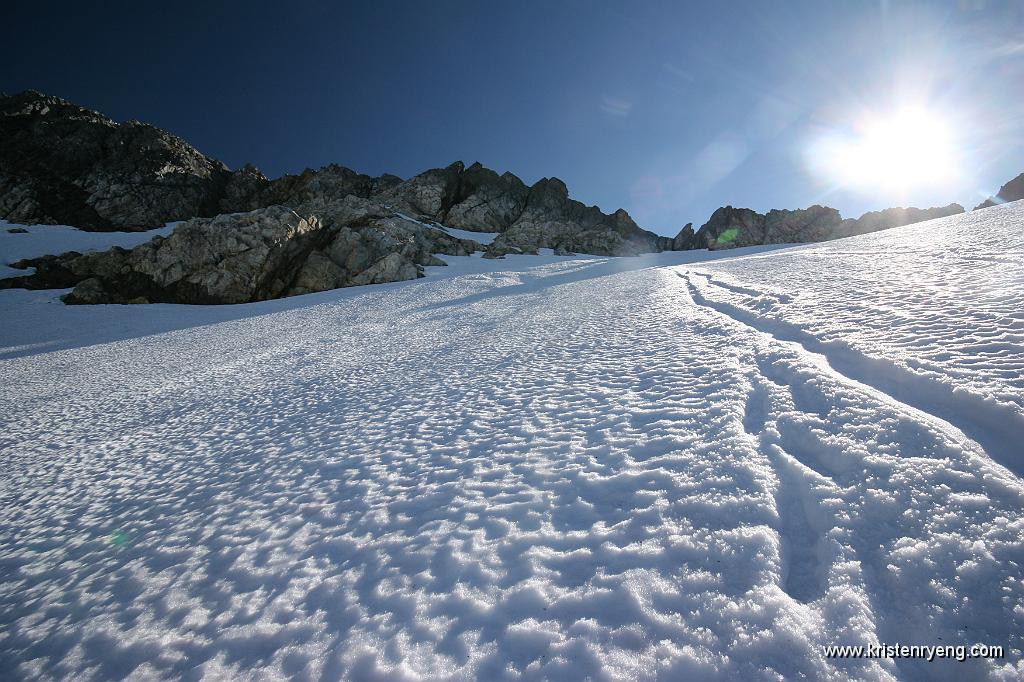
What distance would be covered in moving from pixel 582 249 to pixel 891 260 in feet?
178

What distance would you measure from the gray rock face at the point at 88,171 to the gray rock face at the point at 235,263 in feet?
77.3

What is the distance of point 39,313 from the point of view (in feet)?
67.3

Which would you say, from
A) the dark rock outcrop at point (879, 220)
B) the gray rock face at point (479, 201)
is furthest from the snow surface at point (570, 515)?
the dark rock outcrop at point (879, 220)

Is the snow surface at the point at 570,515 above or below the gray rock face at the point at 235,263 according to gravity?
below

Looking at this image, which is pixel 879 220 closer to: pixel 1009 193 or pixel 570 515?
pixel 1009 193

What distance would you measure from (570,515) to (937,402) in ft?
11.1

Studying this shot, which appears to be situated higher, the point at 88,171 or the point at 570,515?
the point at 88,171

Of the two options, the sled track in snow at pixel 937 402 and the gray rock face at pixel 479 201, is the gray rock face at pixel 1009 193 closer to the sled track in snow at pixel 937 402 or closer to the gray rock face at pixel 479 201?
the gray rock face at pixel 479 201

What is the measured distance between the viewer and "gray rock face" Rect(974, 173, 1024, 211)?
131 ft

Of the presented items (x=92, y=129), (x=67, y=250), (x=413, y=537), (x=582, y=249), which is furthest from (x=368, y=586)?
(x=92, y=129)

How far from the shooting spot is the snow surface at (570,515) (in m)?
1.86

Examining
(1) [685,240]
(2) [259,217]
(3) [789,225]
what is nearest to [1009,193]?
(3) [789,225]

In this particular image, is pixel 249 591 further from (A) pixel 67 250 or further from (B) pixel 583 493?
(A) pixel 67 250

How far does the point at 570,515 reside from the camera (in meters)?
2.85
